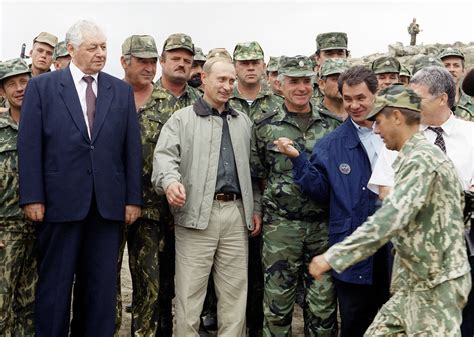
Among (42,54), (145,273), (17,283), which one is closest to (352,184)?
(145,273)

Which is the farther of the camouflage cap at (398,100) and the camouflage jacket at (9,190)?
the camouflage jacket at (9,190)

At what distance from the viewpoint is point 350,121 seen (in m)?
5.10

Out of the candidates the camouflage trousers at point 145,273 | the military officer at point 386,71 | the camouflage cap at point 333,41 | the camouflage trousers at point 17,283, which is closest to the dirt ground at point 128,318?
the camouflage trousers at point 145,273

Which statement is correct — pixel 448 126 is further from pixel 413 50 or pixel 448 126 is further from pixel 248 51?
pixel 413 50

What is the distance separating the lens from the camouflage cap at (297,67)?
5.34 m

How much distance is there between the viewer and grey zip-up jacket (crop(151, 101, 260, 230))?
5113mm

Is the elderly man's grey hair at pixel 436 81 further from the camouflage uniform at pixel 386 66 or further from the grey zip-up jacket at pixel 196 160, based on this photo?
the camouflage uniform at pixel 386 66

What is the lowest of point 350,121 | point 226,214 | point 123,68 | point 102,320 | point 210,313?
point 210,313

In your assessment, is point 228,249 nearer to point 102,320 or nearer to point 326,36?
point 102,320

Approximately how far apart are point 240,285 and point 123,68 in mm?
2188

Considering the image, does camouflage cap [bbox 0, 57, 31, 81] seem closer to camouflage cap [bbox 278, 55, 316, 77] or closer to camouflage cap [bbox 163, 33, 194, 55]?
Result: camouflage cap [bbox 163, 33, 194, 55]

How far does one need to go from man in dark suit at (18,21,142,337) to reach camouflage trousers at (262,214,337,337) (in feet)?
3.52

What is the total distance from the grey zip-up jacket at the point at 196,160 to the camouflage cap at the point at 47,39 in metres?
3.24

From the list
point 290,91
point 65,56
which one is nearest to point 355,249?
point 290,91
